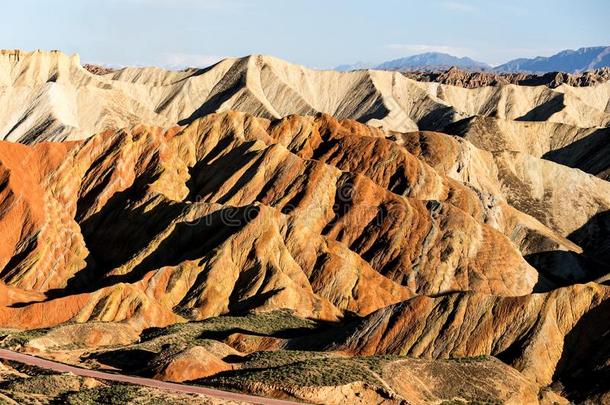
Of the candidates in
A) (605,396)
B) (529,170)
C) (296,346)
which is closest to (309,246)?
(296,346)

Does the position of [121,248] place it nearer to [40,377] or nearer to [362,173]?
[362,173]

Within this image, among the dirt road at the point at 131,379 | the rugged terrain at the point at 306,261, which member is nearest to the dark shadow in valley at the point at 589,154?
the rugged terrain at the point at 306,261

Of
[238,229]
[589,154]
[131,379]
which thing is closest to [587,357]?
[131,379]

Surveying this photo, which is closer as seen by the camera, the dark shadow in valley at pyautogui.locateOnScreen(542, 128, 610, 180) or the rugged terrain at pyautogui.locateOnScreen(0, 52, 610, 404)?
the rugged terrain at pyautogui.locateOnScreen(0, 52, 610, 404)

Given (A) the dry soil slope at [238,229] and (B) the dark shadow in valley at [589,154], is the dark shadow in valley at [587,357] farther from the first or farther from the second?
(B) the dark shadow in valley at [589,154]

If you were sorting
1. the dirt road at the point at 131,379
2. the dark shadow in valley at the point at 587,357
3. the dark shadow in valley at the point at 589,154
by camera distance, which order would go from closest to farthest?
the dirt road at the point at 131,379
the dark shadow in valley at the point at 587,357
the dark shadow in valley at the point at 589,154

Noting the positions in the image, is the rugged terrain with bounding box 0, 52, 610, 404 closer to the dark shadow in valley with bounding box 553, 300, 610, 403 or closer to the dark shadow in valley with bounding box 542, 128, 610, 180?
the dark shadow in valley with bounding box 553, 300, 610, 403

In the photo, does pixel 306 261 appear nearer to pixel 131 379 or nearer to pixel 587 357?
pixel 587 357

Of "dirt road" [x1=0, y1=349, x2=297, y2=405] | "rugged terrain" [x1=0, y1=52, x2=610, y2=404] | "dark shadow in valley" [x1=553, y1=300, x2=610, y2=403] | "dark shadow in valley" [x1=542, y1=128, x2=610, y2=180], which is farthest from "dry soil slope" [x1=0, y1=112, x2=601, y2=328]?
"dark shadow in valley" [x1=542, y1=128, x2=610, y2=180]
